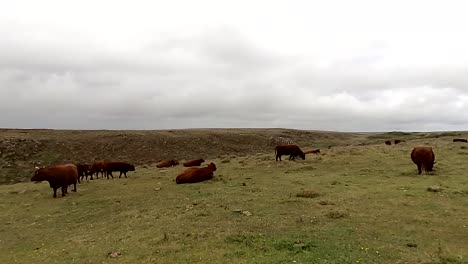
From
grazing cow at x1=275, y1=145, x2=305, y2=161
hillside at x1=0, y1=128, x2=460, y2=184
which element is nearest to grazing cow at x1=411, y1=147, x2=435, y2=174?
grazing cow at x1=275, y1=145, x2=305, y2=161

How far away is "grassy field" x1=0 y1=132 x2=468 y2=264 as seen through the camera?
34.8ft

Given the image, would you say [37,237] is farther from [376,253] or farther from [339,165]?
[339,165]

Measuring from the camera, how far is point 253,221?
44.7ft

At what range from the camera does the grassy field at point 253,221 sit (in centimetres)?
1061

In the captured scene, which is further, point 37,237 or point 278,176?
point 278,176

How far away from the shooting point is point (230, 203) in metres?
16.7

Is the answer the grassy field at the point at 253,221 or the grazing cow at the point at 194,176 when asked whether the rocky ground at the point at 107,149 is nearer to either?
the grazing cow at the point at 194,176

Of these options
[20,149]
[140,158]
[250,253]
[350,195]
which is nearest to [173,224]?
[250,253]

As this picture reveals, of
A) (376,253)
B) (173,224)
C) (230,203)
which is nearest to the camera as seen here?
(376,253)

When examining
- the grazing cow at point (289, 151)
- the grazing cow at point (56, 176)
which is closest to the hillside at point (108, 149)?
the grazing cow at point (289, 151)

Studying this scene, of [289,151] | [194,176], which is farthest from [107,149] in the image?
[194,176]

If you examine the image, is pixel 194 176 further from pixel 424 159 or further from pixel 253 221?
pixel 424 159

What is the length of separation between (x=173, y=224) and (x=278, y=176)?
39.0 feet

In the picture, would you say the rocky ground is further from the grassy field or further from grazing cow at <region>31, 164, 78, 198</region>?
the grassy field
